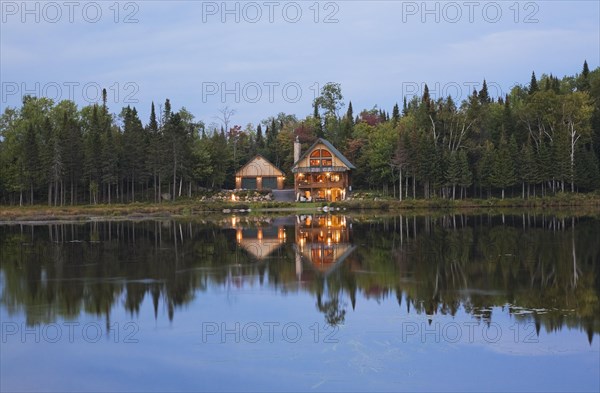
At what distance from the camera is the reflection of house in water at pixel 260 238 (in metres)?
30.6

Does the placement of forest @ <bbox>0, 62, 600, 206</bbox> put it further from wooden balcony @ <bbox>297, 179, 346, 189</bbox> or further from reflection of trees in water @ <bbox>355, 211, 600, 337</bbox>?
reflection of trees in water @ <bbox>355, 211, 600, 337</bbox>

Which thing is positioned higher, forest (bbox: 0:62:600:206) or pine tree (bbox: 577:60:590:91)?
pine tree (bbox: 577:60:590:91)

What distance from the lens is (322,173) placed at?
85438 mm

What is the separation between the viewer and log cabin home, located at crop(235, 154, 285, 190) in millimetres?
90375

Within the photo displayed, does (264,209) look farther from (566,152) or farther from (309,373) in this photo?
(309,373)

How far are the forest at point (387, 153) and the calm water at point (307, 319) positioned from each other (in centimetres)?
4628

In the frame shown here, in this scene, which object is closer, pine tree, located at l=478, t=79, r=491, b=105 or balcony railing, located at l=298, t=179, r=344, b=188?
balcony railing, located at l=298, t=179, r=344, b=188

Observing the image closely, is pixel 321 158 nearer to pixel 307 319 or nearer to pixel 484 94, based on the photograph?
pixel 484 94

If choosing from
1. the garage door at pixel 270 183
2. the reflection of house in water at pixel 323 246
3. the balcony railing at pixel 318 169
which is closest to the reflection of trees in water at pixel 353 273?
the reflection of house in water at pixel 323 246

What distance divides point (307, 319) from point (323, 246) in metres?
16.1

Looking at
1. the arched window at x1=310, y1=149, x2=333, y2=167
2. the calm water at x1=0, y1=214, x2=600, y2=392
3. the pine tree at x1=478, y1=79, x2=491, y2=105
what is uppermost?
the pine tree at x1=478, y1=79, x2=491, y2=105

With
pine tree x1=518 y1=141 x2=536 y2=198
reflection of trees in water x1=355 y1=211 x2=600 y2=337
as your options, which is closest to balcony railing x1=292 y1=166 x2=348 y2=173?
pine tree x1=518 y1=141 x2=536 y2=198

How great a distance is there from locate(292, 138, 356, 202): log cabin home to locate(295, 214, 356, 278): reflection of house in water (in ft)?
123

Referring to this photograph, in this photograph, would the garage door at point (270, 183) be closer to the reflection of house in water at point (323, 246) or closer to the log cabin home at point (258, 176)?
the log cabin home at point (258, 176)
